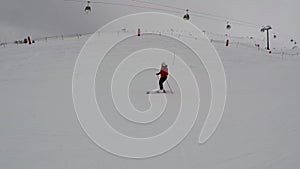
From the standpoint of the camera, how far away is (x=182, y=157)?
17.3 ft

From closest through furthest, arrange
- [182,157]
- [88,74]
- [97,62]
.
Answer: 1. [182,157]
2. [88,74]
3. [97,62]

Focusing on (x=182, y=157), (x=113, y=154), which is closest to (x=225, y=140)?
(x=182, y=157)

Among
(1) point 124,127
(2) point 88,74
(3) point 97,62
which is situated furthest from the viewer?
(3) point 97,62

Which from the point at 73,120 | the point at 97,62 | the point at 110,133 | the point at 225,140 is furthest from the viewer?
the point at 97,62

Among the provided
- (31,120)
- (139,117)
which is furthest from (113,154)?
(31,120)

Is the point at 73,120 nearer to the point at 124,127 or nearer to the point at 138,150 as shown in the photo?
the point at 124,127

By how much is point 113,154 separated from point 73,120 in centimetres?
269

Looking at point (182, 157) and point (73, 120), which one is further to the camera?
point (73, 120)

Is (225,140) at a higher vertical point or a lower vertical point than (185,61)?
lower

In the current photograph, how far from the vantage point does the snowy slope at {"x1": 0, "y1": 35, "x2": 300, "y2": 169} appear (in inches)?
197

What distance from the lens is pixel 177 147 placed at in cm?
573

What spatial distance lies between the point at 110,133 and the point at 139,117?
1510 millimetres

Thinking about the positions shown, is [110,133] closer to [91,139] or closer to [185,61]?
[91,139]

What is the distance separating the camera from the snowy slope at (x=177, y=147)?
500cm
